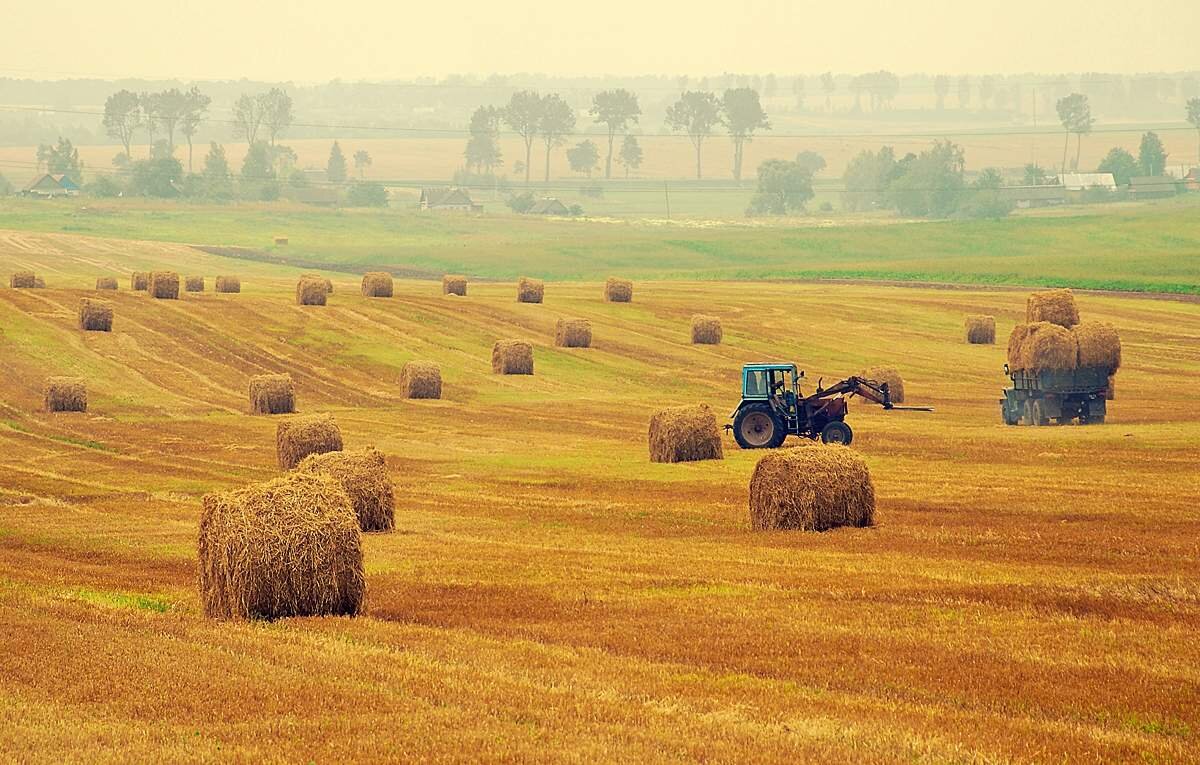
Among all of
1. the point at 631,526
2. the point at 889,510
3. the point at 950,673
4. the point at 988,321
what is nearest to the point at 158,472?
the point at 631,526

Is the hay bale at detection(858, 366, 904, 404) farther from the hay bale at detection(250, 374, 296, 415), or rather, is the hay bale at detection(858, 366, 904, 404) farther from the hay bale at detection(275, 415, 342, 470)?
the hay bale at detection(275, 415, 342, 470)

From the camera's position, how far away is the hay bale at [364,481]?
93.6 feet

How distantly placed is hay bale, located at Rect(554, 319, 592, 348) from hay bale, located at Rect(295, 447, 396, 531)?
39.3m

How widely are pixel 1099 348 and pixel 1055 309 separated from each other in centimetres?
675

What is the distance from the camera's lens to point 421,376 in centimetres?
5656

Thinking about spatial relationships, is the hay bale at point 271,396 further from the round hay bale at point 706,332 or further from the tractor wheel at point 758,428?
the round hay bale at point 706,332

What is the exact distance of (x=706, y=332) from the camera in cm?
7150

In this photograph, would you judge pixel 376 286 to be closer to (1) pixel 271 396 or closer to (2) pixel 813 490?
(1) pixel 271 396

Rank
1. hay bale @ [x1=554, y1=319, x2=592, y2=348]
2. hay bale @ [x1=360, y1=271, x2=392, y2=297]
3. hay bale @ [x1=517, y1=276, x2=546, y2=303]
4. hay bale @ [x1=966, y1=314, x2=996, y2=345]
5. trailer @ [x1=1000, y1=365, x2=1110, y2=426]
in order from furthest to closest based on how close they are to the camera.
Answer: hay bale @ [x1=517, y1=276, x2=546, y2=303]
hay bale @ [x1=360, y1=271, x2=392, y2=297]
hay bale @ [x1=966, y1=314, x2=996, y2=345]
hay bale @ [x1=554, y1=319, x2=592, y2=348]
trailer @ [x1=1000, y1=365, x2=1110, y2=426]

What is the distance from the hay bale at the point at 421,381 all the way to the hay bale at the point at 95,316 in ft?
54.1

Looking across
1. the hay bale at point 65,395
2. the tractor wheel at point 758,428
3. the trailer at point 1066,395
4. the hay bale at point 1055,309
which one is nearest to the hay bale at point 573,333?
the hay bale at point 1055,309

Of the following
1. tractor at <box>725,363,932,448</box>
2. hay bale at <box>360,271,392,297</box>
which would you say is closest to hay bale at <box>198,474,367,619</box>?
tractor at <box>725,363,932,448</box>

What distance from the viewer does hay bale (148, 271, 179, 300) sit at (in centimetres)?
7631

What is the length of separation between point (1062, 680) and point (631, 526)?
13.9 m
